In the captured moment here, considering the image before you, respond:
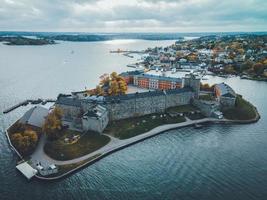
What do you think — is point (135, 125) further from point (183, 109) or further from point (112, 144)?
point (183, 109)

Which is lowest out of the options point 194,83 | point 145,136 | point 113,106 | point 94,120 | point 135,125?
point 145,136

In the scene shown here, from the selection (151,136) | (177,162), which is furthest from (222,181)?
(151,136)

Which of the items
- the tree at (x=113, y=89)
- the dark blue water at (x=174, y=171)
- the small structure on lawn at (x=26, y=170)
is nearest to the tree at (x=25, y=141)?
the dark blue water at (x=174, y=171)

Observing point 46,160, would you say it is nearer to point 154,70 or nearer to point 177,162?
point 177,162

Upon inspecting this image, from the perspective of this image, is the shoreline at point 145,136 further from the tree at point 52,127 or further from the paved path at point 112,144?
the tree at point 52,127

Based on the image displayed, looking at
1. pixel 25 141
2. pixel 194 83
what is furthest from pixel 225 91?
pixel 25 141

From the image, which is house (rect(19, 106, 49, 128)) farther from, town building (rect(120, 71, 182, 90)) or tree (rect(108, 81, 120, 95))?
town building (rect(120, 71, 182, 90))

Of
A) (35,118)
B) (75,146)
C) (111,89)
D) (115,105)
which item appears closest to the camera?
(75,146)
